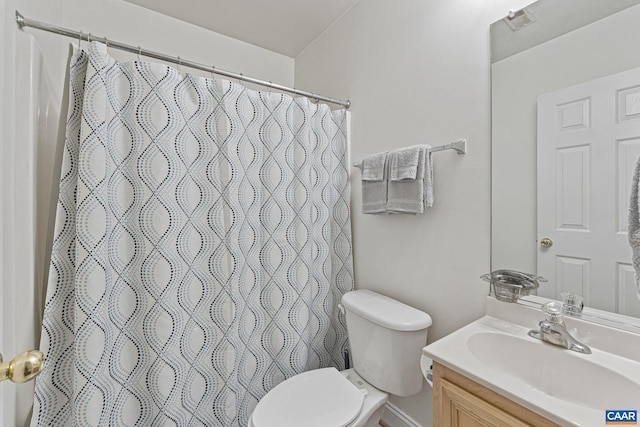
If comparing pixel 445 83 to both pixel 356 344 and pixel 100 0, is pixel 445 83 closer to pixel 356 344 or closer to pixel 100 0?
pixel 356 344

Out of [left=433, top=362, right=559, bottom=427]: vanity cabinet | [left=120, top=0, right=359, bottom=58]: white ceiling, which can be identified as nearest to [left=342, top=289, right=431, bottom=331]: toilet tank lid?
[left=433, top=362, right=559, bottom=427]: vanity cabinet

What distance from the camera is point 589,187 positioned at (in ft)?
2.93

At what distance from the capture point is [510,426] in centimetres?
68

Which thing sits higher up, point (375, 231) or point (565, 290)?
point (375, 231)

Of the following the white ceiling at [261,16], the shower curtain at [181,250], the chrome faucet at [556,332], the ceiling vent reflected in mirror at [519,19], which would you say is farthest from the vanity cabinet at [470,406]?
the white ceiling at [261,16]

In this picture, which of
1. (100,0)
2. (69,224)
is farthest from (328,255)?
(100,0)

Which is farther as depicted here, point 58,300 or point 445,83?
point 445,83

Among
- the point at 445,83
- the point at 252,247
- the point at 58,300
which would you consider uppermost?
the point at 445,83

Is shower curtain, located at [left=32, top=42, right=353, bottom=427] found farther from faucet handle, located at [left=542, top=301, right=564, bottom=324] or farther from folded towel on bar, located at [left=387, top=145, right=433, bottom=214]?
faucet handle, located at [left=542, top=301, right=564, bottom=324]

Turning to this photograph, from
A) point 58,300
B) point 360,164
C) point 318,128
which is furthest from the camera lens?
point 318,128

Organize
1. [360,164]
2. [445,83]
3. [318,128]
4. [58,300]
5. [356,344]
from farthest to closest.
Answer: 1. [318,128]
2. [360,164]
3. [356,344]
4. [445,83]
5. [58,300]

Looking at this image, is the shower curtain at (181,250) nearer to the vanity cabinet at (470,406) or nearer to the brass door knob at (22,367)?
the brass door knob at (22,367)

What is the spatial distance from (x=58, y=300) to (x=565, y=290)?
1835 millimetres

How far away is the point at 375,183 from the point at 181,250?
0.99 meters
